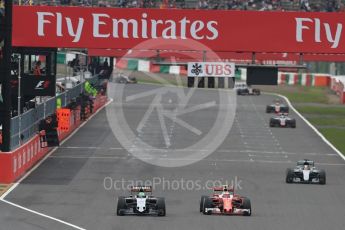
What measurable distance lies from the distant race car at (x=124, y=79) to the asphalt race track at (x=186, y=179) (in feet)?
152

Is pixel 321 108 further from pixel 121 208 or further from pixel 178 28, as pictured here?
pixel 121 208

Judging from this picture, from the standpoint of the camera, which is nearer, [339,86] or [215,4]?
[215,4]

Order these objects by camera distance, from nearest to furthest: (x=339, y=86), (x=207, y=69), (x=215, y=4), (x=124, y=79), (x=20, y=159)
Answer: (x=20, y=159), (x=207, y=69), (x=215, y=4), (x=339, y=86), (x=124, y=79)

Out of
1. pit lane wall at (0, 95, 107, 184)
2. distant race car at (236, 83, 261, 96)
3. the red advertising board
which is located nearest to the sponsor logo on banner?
the red advertising board

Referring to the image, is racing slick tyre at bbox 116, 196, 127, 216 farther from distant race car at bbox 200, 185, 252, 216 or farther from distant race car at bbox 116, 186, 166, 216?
distant race car at bbox 200, 185, 252, 216

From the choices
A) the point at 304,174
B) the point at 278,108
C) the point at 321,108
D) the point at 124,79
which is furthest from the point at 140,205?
the point at 124,79

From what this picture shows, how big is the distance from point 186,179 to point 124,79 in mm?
72606

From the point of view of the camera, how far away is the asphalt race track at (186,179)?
102 feet

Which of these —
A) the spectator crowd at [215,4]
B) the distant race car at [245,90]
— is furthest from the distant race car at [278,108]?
the spectator crowd at [215,4]

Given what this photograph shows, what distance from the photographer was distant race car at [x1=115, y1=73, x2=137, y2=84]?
4424 inches

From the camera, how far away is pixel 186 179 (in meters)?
41.2

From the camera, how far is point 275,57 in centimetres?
6225

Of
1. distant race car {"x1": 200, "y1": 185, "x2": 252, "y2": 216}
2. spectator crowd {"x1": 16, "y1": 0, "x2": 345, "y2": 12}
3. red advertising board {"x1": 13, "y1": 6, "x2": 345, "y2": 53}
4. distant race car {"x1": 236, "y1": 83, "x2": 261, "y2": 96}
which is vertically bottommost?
distant race car {"x1": 236, "y1": 83, "x2": 261, "y2": 96}

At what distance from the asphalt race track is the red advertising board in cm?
501
